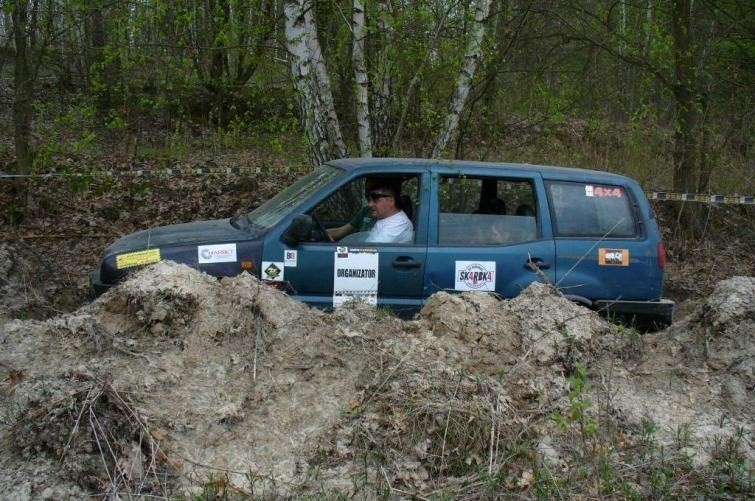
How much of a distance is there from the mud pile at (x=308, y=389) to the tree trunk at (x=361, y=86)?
4442 millimetres

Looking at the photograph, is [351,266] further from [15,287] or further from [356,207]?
[15,287]

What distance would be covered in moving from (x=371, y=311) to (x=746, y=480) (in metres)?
2.54

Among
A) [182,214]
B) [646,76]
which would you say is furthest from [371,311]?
[646,76]

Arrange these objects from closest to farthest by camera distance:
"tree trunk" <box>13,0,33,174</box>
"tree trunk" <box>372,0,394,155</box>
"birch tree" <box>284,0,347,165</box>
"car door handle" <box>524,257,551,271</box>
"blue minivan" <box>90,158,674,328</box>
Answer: "blue minivan" <box>90,158,674,328</box>, "car door handle" <box>524,257,551,271</box>, "birch tree" <box>284,0,347,165</box>, "tree trunk" <box>372,0,394,155</box>, "tree trunk" <box>13,0,33,174</box>

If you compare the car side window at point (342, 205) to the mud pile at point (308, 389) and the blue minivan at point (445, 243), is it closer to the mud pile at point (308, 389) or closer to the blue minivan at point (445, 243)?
the blue minivan at point (445, 243)

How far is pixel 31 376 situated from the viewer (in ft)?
14.7

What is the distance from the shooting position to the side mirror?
590 cm

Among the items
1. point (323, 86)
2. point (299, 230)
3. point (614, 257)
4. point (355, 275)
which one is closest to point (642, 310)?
point (614, 257)

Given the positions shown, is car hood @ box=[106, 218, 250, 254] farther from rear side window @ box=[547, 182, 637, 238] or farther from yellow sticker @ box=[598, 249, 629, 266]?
yellow sticker @ box=[598, 249, 629, 266]

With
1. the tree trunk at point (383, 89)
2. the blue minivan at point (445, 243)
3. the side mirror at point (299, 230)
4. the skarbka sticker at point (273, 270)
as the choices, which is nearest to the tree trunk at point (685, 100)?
the tree trunk at point (383, 89)

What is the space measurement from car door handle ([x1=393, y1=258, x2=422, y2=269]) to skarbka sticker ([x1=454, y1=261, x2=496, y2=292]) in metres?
0.34

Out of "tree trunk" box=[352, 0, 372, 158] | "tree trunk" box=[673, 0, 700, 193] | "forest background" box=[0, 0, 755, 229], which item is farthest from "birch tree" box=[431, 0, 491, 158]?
"tree trunk" box=[673, 0, 700, 193]

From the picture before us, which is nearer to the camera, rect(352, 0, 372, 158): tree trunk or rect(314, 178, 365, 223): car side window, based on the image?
rect(314, 178, 365, 223): car side window

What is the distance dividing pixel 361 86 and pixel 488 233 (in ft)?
12.2
